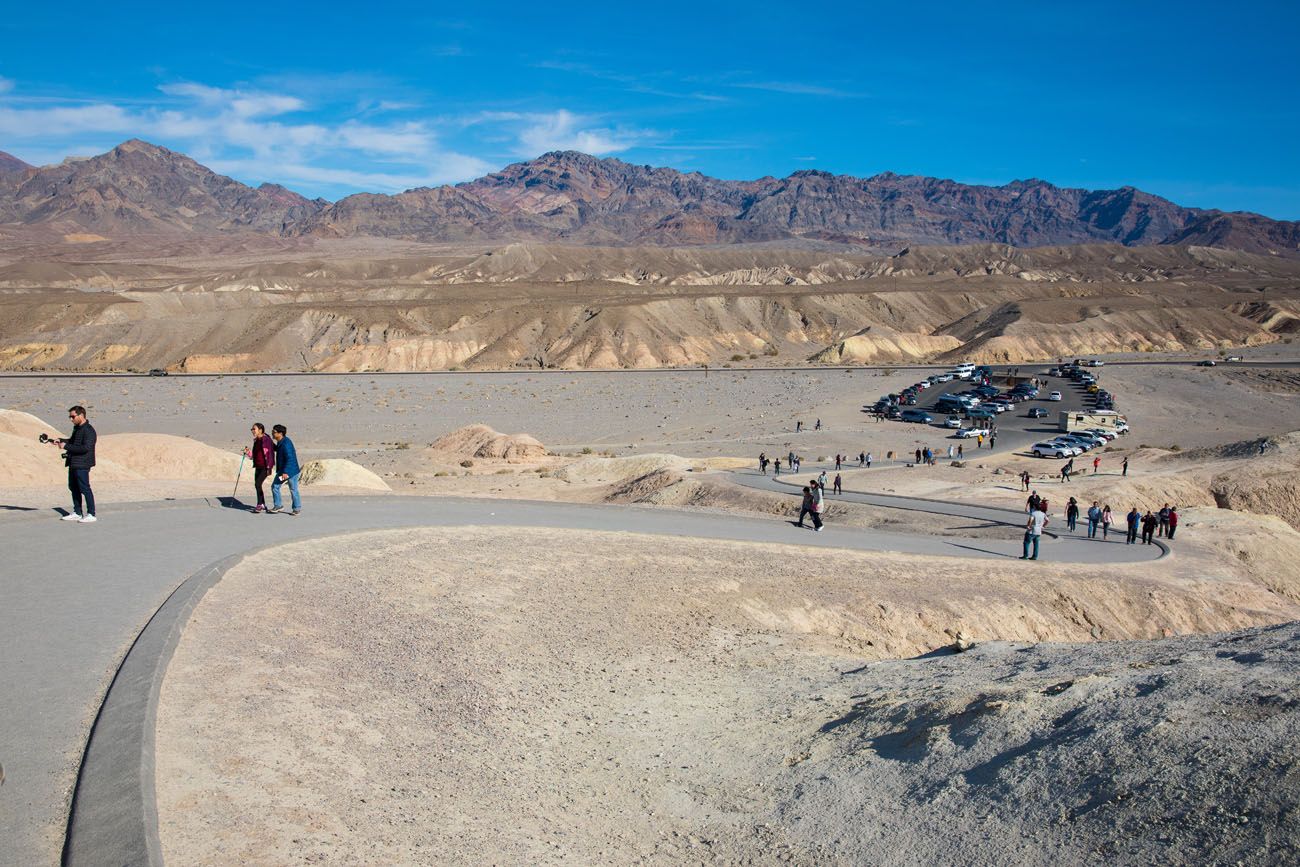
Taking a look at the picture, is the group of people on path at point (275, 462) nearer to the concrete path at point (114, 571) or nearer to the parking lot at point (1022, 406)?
the concrete path at point (114, 571)

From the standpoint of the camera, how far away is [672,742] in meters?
8.79

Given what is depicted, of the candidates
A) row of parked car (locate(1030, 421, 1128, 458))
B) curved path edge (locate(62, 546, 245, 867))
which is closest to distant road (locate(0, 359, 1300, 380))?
row of parked car (locate(1030, 421, 1128, 458))

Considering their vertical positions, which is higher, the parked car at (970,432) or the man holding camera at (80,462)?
the man holding camera at (80,462)

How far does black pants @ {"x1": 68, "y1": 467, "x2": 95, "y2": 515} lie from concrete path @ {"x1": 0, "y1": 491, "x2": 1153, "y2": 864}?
266 mm

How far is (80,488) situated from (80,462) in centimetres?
39

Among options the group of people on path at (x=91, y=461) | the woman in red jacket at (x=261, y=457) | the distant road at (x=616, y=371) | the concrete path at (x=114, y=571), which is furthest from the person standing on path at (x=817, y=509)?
the distant road at (x=616, y=371)

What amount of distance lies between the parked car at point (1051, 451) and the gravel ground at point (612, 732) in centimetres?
3939

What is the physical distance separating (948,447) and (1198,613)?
33.4m

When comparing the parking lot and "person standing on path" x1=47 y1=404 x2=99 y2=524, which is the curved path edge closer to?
"person standing on path" x1=47 y1=404 x2=99 y2=524

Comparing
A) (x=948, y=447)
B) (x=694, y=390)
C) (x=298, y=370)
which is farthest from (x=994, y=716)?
(x=298, y=370)

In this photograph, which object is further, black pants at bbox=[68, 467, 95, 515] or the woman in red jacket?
the woman in red jacket

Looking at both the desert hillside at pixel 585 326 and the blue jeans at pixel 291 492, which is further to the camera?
the desert hillside at pixel 585 326

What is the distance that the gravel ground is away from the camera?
6.36m

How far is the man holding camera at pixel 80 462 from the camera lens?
13.2 m
